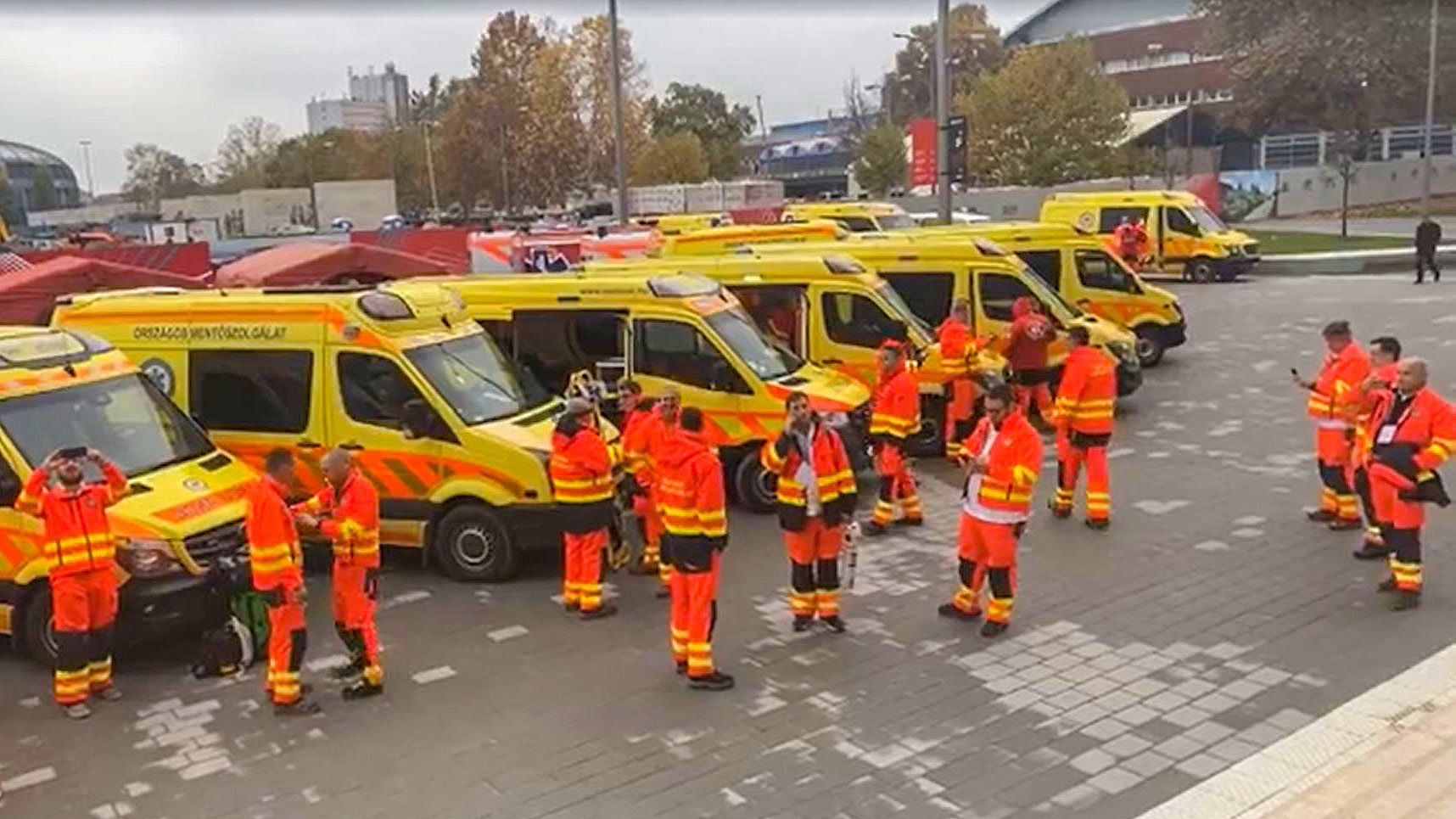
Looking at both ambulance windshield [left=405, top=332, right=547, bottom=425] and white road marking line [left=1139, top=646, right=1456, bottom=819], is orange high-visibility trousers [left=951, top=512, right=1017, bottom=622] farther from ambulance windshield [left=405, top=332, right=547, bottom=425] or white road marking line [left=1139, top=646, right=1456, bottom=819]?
ambulance windshield [left=405, top=332, right=547, bottom=425]

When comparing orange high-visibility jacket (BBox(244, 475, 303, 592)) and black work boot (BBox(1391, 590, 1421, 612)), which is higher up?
orange high-visibility jacket (BBox(244, 475, 303, 592))

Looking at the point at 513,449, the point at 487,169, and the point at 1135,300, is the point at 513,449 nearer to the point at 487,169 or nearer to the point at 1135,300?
the point at 1135,300

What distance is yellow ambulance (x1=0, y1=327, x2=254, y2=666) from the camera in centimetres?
817

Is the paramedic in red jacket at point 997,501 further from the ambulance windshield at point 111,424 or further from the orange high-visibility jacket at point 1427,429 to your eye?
the ambulance windshield at point 111,424

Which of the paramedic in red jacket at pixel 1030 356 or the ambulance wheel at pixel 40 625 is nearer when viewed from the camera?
the ambulance wheel at pixel 40 625

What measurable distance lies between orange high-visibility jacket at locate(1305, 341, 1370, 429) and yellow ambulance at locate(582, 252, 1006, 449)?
12.7 feet

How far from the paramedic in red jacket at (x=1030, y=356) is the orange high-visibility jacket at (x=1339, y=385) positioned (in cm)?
375

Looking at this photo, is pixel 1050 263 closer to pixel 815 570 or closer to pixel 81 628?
pixel 815 570

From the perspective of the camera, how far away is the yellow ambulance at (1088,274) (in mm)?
18281

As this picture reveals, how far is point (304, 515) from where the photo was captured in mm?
7629

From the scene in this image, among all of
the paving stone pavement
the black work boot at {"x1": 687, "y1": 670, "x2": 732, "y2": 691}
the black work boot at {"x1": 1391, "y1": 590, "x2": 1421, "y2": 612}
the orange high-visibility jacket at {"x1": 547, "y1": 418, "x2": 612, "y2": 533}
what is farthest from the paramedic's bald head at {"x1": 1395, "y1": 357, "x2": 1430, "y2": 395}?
the orange high-visibility jacket at {"x1": 547, "y1": 418, "x2": 612, "y2": 533}

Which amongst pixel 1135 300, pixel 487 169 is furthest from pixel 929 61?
pixel 1135 300

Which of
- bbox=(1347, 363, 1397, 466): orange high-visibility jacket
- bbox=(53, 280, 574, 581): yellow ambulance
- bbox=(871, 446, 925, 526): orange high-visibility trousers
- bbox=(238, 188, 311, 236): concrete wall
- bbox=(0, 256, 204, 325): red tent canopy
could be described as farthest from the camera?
bbox=(238, 188, 311, 236): concrete wall

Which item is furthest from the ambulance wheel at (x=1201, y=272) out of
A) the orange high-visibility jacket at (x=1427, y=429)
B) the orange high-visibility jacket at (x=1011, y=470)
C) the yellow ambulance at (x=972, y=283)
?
the orange high-visibility jacket at (x=1011, y=470)
